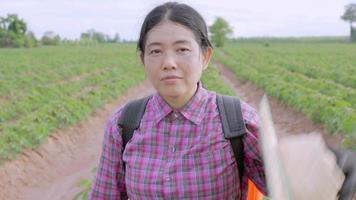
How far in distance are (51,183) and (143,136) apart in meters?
5.59

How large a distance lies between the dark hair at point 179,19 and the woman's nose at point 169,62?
0.13 metres

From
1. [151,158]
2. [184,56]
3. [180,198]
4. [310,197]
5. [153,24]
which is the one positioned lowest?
[180,198]

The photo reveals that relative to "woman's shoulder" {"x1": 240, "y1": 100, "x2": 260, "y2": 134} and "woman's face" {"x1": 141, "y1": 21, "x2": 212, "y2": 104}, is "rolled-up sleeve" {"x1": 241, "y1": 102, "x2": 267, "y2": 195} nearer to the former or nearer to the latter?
"woman's shoulder" {"x1": 240, "y1": 100, "x2": 260, "y2": 134}

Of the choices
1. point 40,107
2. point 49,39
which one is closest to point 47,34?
point 49,39

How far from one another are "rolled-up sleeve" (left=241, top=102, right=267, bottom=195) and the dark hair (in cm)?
29

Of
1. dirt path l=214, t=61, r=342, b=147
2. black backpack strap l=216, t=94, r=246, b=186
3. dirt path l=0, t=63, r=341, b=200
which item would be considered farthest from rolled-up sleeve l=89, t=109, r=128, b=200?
dirt path l=214, t=61, r=342, b=147

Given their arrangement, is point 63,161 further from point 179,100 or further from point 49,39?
point 49,39

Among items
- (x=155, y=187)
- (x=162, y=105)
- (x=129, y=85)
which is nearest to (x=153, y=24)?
(x=162, y=105)

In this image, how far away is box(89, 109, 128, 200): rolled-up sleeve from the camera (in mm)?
1791

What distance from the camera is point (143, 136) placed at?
1.72 metres

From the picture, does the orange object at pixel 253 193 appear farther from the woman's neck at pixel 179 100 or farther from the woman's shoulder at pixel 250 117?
the woman's neck at pixel 179 100

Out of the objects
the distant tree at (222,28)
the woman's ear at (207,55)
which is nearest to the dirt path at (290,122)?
the woman's ear at (207,55)

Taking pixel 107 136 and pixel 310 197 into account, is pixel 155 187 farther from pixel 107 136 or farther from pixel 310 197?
pixel 310 197

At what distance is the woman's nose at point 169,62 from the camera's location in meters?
1.64
